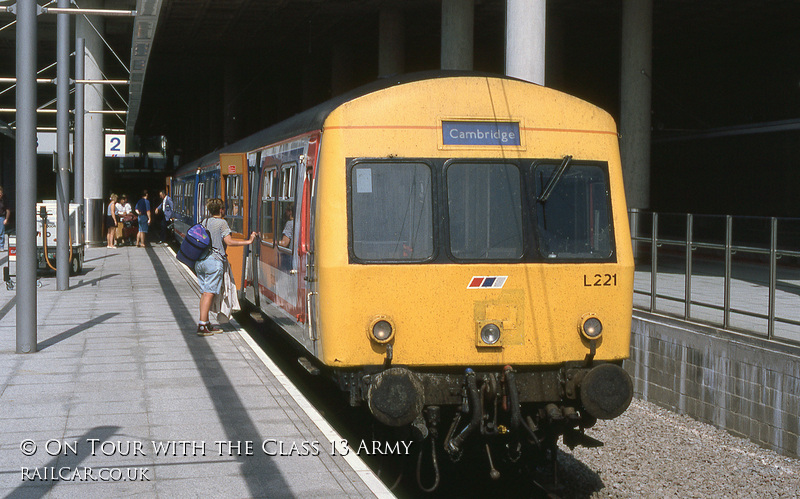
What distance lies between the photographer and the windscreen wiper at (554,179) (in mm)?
7176

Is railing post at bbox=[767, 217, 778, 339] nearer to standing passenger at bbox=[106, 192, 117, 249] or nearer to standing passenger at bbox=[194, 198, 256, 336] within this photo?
standing passenger at bbox=[194, 198, 256, 336]

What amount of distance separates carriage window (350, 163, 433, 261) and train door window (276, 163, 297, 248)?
1658 millimetres

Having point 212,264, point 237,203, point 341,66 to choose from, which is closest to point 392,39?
point 341,66

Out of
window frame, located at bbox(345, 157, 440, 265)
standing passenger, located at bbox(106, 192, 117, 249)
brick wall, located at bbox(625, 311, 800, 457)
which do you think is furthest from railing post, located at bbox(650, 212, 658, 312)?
standing passenger, located at bbox(106, 192, 117, 249)

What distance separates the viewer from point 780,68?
2980 cm

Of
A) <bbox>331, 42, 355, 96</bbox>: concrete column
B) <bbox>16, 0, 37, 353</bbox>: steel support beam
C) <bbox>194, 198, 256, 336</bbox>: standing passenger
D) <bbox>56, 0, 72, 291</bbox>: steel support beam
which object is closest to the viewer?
<bbox>16, 0, 37, 353</bbox>: steel support beam

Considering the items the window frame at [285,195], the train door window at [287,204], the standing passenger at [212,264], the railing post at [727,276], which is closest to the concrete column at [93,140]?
the standing passenger at [212,264]

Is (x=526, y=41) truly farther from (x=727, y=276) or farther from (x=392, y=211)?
(x=392, y=211)

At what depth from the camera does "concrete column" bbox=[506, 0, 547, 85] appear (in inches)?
503

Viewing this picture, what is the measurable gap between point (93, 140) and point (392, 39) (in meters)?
10.0

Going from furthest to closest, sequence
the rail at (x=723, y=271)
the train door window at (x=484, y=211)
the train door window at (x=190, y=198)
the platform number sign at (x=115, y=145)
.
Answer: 1. the platform number sign at (x=115, y=145)
2. the train door window at (x=190, y=198)
3. the rail at (x=723, y=271)
4. the train door window at (x=484, y=211)

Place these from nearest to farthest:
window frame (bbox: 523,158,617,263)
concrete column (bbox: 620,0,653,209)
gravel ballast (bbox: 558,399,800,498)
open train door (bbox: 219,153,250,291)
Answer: window frame (bbox: 523,158,617,263), gravel ballast (bbox: 558,399,800,498), open train door (bbox: 219,153,250,291), concrete column (bbox: 620,0,653,209)

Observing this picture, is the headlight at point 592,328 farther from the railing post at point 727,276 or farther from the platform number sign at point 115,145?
the platform number sign at point 115,145

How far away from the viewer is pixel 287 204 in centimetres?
892
